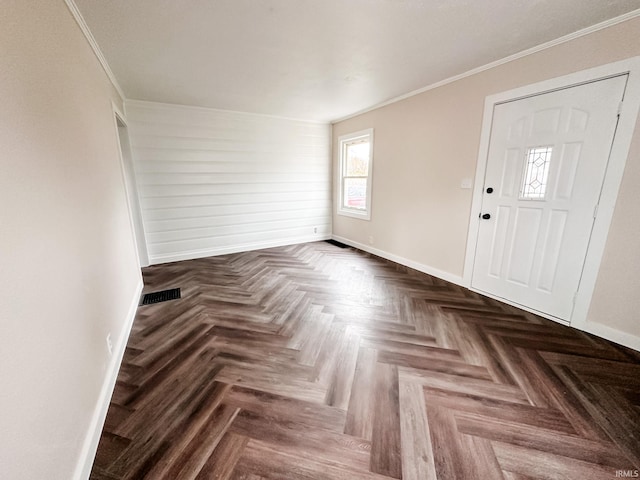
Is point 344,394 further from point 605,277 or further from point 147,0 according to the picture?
point 147,0

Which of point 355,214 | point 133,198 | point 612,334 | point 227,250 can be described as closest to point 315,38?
point 355,214

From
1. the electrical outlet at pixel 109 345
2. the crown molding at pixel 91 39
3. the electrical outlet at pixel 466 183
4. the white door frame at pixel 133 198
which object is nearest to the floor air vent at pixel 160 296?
the white door frame at pixel 133 198

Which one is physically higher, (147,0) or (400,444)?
(147,0)

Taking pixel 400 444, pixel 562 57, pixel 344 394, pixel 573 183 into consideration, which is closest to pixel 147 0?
pixel 344 394

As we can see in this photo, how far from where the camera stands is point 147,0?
1.66 metres

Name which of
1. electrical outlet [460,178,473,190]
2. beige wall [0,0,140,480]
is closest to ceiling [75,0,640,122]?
beige wall [0,0,140,480]

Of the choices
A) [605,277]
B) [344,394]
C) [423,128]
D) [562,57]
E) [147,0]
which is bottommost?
[344,394]

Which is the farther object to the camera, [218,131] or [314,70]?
[218,131]

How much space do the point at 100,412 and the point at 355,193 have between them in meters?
4.62

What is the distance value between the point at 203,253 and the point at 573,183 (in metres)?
5.04

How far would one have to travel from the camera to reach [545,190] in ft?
7.84

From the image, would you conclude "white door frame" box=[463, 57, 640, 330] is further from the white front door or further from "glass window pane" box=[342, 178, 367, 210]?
"glass window pane" box=[342, 178, 367, 210]

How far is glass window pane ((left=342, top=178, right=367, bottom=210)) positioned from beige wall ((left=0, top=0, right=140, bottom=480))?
390 cm

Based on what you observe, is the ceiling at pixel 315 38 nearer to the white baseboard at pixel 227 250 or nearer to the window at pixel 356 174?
the window at pixel 356 174
